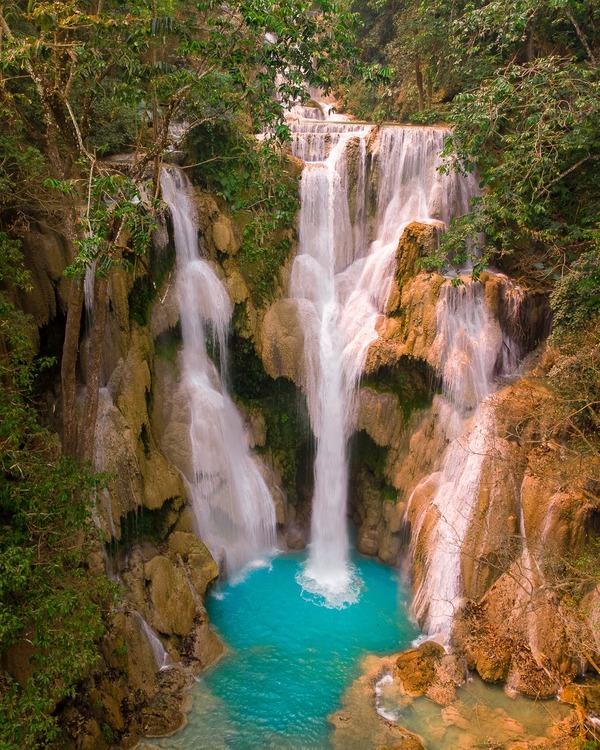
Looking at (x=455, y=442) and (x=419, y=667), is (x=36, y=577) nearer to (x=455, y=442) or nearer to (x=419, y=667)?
(x=419, y=667)

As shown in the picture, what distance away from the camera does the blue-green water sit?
9.37 m

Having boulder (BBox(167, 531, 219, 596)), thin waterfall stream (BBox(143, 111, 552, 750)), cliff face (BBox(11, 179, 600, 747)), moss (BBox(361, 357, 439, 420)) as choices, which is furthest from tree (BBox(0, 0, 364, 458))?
moss (BBox(361, 357, 439, 420))

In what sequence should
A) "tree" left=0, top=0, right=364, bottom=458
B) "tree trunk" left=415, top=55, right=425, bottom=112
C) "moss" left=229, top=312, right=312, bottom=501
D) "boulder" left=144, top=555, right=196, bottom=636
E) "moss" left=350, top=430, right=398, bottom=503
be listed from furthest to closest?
"tree trunk" left=415, top=55, right=425, bottom=112 → "moss" left=229, top=312, right=312, bottom=501 → "moss" left=350, top=430, right=398, bottom=503 → "boulder" left=144, top=555, right=196, bottom=636 → "tree" left=0, top=0, right=364, bottom=458

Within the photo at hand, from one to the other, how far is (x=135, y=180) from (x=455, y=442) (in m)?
9.30

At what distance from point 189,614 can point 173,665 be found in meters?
1.05

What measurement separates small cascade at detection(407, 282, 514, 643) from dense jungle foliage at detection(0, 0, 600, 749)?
4.62 feet

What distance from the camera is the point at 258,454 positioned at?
15.7 meters

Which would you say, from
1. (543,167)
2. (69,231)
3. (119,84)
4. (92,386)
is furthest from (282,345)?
(543,167)

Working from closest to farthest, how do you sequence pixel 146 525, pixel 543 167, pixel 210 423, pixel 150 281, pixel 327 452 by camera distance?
pixel 146 525 < pixel 543 167 < pixel 150 281 < pixel 210 423 < pixel 327 452

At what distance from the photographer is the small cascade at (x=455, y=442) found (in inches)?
473

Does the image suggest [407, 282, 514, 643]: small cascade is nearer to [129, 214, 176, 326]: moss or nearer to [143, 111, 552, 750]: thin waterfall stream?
[143, 111, 552, 750]: thin waterfall stream

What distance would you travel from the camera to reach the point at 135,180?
940cm

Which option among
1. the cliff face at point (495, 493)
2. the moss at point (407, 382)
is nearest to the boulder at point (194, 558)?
the cliff face at point (495, 493)

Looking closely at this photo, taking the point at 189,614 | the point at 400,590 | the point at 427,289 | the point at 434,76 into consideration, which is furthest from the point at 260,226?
the point at 434,76
